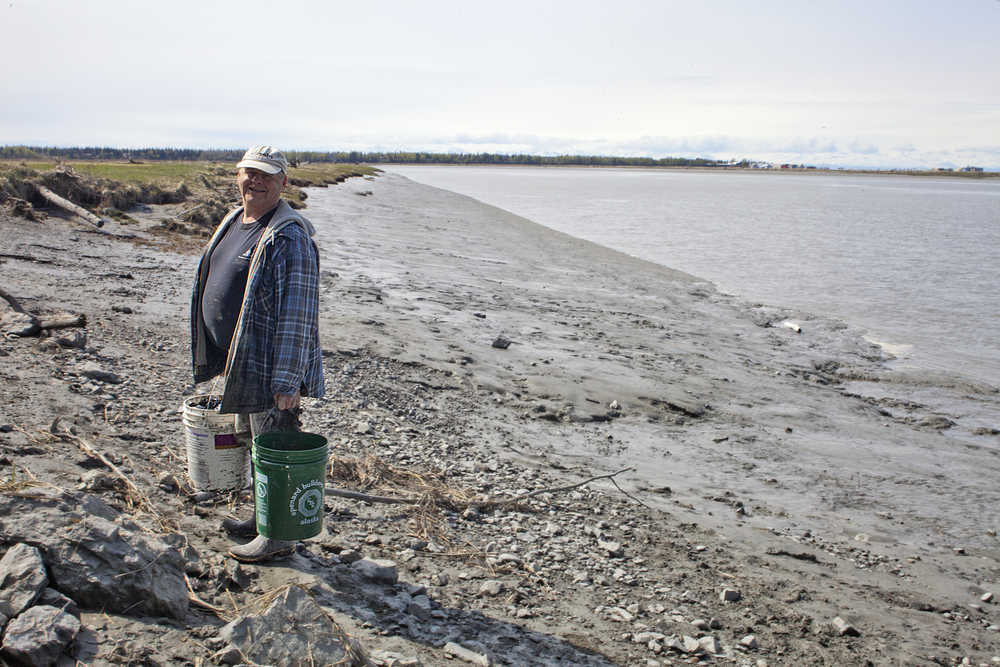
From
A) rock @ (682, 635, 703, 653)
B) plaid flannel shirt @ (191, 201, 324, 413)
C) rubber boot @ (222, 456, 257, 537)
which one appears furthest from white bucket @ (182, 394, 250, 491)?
rock @ (682, 635, 703, 653)

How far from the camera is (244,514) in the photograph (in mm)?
5301

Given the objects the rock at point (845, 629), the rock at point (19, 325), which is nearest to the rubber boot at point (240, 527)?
the rock at point (845, 629)

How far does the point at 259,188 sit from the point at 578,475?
4298 mm

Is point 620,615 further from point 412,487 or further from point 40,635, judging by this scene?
point 40,635

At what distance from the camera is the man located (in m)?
4.26

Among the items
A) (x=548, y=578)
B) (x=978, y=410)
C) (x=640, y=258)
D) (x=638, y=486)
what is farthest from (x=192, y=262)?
(x=640, y=258)

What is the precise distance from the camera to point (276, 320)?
4.36 m

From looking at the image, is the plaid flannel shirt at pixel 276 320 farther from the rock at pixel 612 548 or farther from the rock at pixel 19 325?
the rock at pixel 19 325

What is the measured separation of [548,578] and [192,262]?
12.7 m

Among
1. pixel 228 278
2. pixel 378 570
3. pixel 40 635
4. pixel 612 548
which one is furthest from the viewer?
pixel 612 548

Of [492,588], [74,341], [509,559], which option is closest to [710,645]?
[492,588]

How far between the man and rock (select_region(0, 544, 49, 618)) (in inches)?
48.0

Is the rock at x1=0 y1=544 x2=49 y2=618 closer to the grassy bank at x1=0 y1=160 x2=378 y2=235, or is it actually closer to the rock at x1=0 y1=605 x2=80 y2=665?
the rock at x1=0 y1=605 x2=80 y2=665

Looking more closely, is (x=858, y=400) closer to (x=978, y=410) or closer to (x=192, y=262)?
(x=978, y=410)
